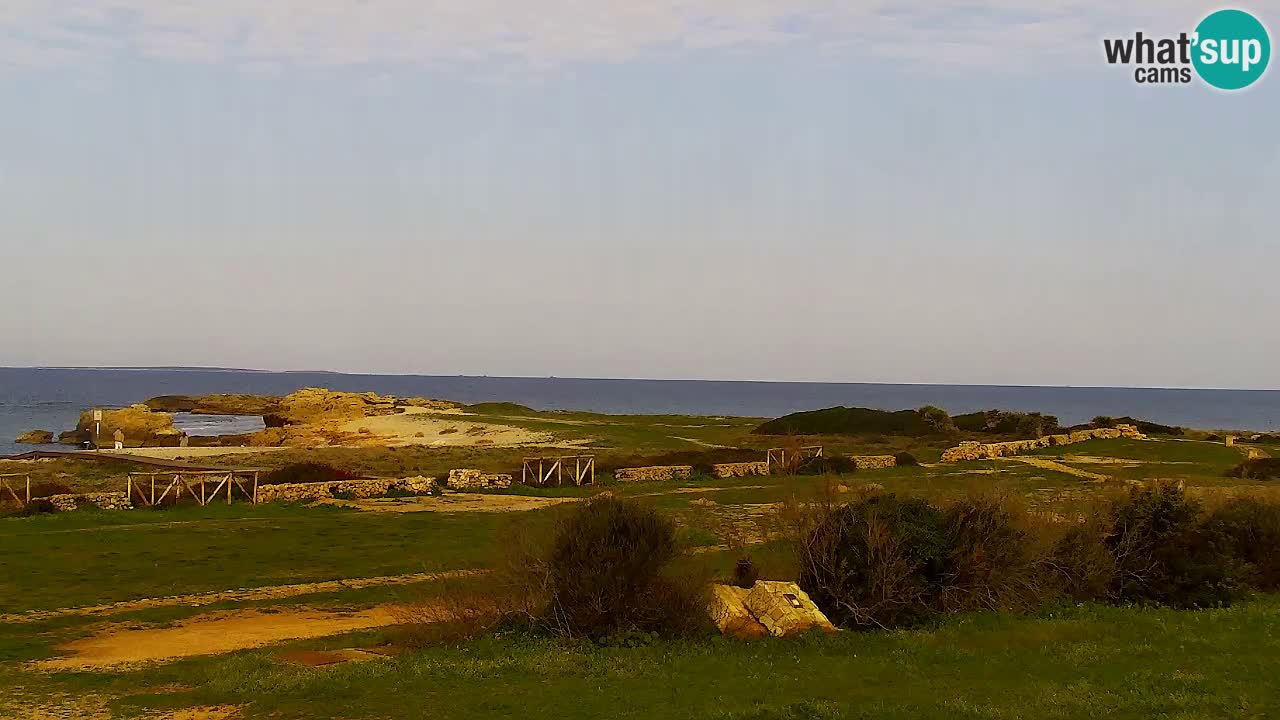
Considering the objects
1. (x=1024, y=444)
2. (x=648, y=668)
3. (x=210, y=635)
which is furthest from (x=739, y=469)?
(x=648, y=668)

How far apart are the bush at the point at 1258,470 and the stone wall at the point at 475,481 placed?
28266 mm

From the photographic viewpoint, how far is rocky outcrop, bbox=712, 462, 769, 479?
45.8 m

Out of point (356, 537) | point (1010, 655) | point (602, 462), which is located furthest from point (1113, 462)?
point (1010, 655)

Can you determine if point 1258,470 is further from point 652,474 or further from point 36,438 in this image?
point 36,438

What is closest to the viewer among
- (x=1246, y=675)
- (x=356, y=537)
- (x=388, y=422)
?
(x=1246, y=675)

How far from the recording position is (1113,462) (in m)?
49.1

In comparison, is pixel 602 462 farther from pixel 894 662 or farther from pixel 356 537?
pixel 894 662

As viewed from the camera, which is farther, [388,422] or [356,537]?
[388,422]

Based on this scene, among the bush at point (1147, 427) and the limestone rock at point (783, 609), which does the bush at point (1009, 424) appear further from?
the limestone rock at point (783, 609)

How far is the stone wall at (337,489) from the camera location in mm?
36344

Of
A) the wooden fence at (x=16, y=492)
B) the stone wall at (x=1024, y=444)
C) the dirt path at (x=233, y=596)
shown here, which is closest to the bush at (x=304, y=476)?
the wooden fence at (x=16, y=492)

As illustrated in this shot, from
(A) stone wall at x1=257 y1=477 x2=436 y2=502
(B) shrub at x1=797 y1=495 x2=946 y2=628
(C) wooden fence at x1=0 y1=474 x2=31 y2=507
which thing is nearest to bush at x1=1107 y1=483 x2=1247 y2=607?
(B) shrub at x1=797 y1=495 x2=946 y2=628

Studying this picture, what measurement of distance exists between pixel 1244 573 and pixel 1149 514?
176 centimetres

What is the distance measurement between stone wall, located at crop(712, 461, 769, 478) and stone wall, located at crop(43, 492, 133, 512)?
886 inches
